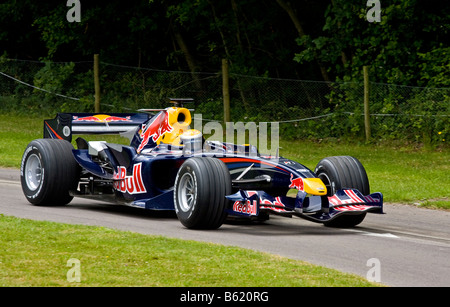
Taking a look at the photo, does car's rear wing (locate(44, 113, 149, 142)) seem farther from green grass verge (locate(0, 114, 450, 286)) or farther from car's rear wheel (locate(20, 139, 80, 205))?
green grass verge (locate(0, 114, 450, 286))

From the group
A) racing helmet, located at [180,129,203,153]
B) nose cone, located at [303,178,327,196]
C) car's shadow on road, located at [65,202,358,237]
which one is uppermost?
racing helmet, located at [180,129,203,153]

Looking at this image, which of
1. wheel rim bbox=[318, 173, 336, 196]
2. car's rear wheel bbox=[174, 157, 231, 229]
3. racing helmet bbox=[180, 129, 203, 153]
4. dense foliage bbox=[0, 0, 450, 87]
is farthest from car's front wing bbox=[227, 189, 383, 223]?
dense foliage bbox=[0, 0, 450, 87]

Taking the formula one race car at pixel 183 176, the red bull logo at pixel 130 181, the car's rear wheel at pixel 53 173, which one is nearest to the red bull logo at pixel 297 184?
the formula one race car at pixel 183 176

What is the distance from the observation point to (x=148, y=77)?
2516 cm

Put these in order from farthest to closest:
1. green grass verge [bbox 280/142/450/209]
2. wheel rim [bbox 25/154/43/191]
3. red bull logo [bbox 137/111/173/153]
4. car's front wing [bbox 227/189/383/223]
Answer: green grass verge [bbox 280/142/450/209] → wheel rim [bbox 25/154/43/191] → red bull logo [bbox 137/111/173/153] → car's front wing [bbox 227/189/383/223]

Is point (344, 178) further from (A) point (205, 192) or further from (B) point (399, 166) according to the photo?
(B) point (399, 166)

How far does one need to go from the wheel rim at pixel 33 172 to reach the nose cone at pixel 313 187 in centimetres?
Answer: 442

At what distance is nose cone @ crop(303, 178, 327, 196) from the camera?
1003 cm

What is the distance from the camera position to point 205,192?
394 inches

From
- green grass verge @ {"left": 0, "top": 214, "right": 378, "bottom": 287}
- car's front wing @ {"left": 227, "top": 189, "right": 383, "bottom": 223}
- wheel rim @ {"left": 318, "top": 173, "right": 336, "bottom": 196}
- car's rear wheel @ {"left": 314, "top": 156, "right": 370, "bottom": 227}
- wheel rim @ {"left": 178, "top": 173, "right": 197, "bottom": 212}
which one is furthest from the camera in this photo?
wheel rim @ {"left": 318, "top": 173, "right": 336, "bottom": 196}

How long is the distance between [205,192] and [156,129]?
223 centimetres

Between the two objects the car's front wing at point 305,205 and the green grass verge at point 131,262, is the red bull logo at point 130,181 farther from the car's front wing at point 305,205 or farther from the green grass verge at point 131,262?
the car's front wing at point 305,205

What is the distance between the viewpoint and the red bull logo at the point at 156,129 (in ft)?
39.0

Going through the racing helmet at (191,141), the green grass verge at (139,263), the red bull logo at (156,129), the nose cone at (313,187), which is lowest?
the green grass verge at (139,263)
